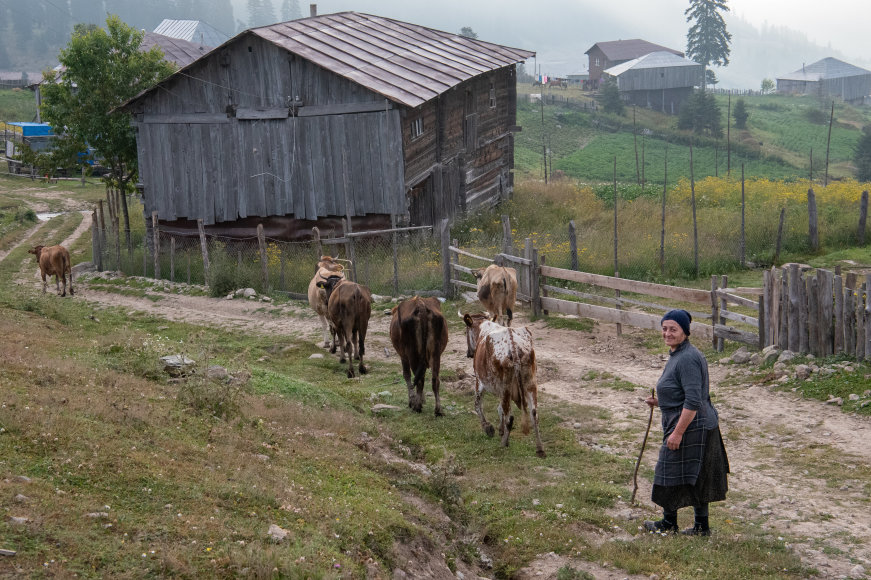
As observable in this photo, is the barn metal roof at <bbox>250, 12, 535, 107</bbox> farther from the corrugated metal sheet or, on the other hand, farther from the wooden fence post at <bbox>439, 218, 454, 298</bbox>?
the corrugated metal sheet

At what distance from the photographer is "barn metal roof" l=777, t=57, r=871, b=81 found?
91.6 meters

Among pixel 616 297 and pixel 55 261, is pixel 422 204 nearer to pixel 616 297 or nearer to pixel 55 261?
pixel 55 261

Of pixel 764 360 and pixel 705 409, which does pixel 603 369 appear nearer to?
pixel 764 360

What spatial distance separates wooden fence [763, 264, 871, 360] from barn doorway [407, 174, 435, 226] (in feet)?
44.9

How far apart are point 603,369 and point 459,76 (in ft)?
50.6

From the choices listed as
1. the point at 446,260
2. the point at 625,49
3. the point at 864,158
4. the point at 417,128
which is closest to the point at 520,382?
the point at 446,260

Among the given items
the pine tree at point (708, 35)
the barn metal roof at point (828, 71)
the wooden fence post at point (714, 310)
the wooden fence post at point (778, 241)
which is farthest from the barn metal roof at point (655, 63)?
the wooden fence post at point (714, 310)

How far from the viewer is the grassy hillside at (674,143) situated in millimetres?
53031

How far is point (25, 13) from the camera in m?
148

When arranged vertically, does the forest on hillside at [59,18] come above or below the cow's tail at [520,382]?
above

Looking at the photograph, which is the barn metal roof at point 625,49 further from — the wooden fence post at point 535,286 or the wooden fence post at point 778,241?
the wooden fence post at point 535,286

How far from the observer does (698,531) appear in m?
7.02

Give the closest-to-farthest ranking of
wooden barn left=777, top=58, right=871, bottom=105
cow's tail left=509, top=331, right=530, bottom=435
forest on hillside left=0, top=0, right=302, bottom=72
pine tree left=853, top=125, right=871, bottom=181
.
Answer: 1. cow's tail left=509, top=331, right=530, bottom=435
2. pine tree left=853, top=125, right=871, bottom=181
3. wooden barn left=777, top=58, right=871, bottom=105
4. forest on hillside left=0, top=0, right=302, bottom=72

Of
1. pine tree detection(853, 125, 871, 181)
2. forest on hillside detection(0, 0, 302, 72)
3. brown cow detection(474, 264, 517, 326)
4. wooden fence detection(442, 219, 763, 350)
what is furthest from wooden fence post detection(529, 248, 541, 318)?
forest on hillside detection(0, 0, 302, 72)
